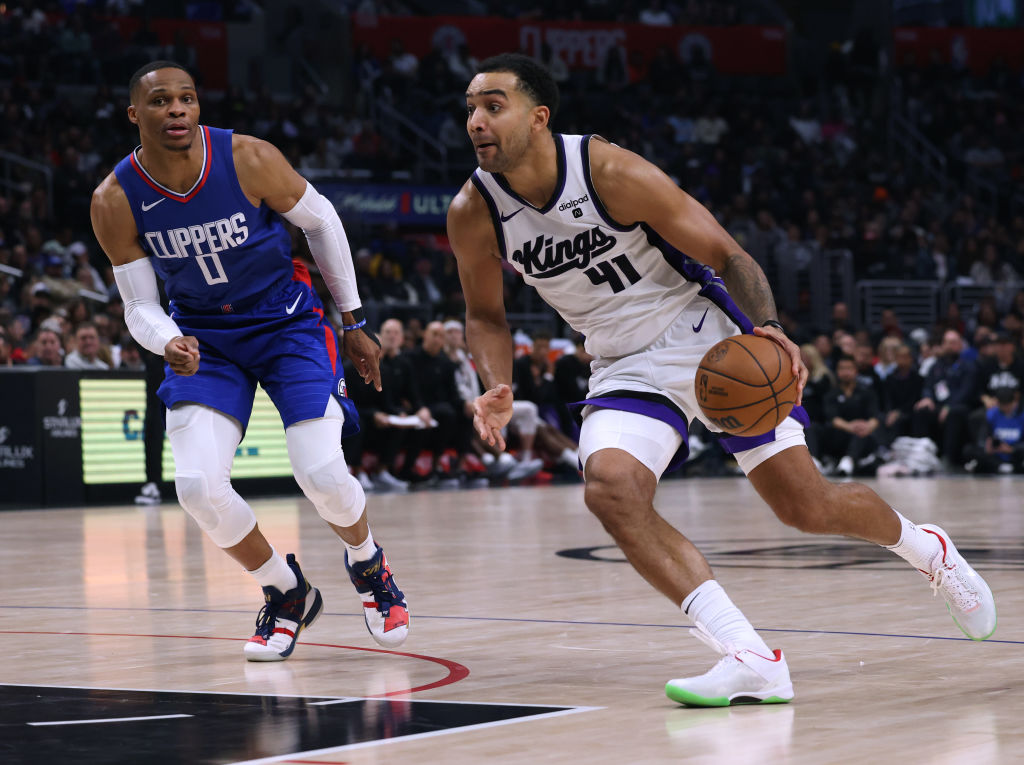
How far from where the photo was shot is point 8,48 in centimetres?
2294

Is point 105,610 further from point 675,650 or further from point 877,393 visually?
point 877,393

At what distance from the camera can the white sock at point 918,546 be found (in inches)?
198

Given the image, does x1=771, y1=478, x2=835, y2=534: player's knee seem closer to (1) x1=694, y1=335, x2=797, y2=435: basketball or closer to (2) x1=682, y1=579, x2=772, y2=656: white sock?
(1) x1=694, y1=335, x2=797, y2=435: basketball

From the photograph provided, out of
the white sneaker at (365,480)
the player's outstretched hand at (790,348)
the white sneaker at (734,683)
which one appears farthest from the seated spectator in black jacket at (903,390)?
the white sneaker at (734,683)

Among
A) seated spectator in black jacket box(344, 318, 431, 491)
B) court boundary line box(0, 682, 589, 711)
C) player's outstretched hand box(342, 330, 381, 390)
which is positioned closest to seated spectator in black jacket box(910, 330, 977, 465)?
seated spectator in black jacket box(344, 318, 431, 491)

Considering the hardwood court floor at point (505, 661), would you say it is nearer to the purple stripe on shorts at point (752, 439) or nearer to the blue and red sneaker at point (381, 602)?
the blue and red sneaker at point (381, 602)

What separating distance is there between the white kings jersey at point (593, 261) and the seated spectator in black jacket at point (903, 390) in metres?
13.9

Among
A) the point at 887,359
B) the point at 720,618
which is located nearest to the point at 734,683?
the point at 720,618

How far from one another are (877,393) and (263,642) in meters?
14.1

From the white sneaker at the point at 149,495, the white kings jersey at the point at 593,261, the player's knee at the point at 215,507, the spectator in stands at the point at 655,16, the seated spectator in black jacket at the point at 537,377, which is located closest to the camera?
the white kings jersey at the point at 593,261

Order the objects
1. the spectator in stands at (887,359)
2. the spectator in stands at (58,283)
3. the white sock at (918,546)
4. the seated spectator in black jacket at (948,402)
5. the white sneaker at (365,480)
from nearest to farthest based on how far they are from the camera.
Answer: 1. the white sock at (918,546)
2. the white sneaker at (365,480)
3. the spectator in stands at (58,283)
4. the seated spectator in black jacket at (948,402)
5. the spectator in stands at (887,359)

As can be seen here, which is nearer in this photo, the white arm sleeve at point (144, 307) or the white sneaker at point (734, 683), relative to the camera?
the white sneaker at point (734, 683)

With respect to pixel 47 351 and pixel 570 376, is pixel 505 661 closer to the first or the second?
pixel 47 351

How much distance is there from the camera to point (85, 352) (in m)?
14.7
